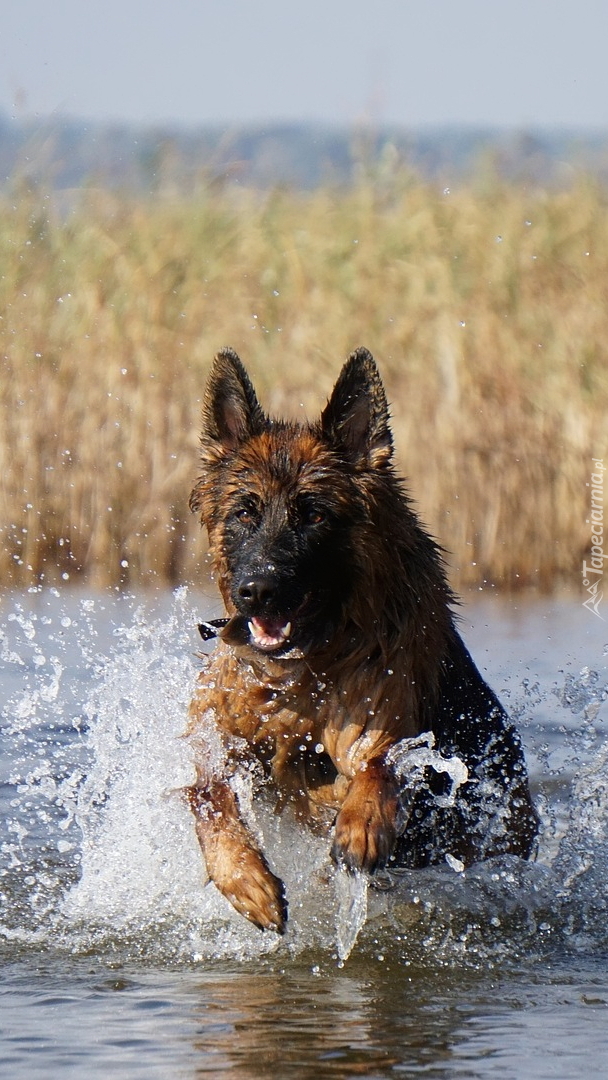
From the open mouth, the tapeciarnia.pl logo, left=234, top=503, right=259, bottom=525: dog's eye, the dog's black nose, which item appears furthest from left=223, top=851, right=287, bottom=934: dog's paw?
the tapeciarnia.pl logo

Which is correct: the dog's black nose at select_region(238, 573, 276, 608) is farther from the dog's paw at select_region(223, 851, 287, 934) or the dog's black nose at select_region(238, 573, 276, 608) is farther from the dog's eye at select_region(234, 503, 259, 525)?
the dog's paw at select_region(223, 851, 287, 934)

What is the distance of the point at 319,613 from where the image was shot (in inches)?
219

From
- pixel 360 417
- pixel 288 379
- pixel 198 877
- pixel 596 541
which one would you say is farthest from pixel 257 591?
pixel 596 541

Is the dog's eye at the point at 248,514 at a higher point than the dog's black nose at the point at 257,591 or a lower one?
higher

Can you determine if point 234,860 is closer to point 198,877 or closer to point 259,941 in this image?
point 259,941

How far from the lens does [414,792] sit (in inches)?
214

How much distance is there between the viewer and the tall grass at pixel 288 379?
12.4 metres

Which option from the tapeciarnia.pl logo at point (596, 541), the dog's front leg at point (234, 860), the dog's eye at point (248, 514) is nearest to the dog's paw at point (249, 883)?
the dog's front leg at point (234, 860)

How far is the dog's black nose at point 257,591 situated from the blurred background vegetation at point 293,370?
6.97 metres

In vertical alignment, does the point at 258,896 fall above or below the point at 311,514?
below

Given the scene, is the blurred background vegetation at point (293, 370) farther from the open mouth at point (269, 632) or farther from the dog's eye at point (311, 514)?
the open mouth at point (269, 632)

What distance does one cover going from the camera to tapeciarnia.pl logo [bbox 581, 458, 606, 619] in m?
12.3

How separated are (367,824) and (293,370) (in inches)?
302

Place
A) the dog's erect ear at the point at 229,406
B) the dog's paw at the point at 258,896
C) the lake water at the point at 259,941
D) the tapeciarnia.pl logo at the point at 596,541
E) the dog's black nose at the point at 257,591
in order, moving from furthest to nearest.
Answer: the tapeciarnia.pl logo at the point at 596,541 < the dog's erect ear at the point at 229,406 < the dog's black nose at the point at 257,591 < the dog's paw at the point at 258,896 < the lake water at the point at 259,941
